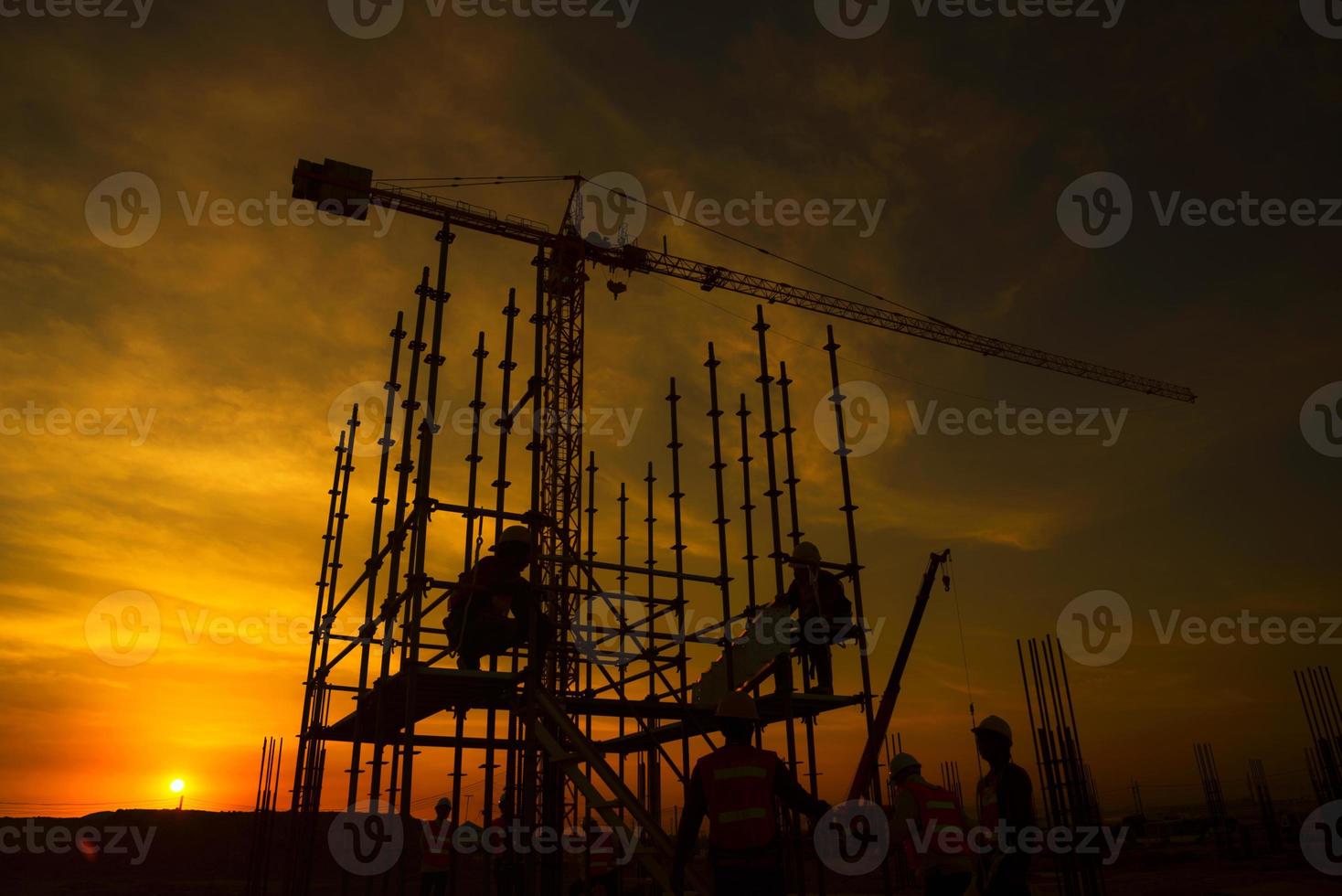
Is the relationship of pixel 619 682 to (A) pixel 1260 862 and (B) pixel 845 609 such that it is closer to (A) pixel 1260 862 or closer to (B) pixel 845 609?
(B) pixel 845 609

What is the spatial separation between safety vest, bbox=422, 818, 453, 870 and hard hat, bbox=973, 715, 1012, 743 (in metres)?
11.0

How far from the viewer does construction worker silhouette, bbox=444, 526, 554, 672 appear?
12.0 meters

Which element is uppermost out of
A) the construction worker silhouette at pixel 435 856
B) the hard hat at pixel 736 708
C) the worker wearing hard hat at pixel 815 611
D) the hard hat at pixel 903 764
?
the worker wearing hard hat at pixel 815 611

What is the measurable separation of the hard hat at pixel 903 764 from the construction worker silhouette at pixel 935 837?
69 cm

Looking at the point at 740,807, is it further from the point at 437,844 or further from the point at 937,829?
the point at 437,844

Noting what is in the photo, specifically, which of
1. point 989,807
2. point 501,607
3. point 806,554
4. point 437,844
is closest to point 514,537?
point 501,607

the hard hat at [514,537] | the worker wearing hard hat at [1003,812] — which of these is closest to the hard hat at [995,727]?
the worker wearing hard hat at [1003,812]

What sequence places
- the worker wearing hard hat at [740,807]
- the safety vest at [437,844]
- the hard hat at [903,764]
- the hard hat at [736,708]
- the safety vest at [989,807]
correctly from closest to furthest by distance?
the worker wearing hard hat at [740,807] < the hard hat at [736,708] < the safety vest at [989,807] < the hard hat at [903,764] < the safety vest at [437,844]

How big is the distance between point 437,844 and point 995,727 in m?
11.9

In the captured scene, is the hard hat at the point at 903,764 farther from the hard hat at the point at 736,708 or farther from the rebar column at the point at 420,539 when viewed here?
the rebar column at the point at 420,539

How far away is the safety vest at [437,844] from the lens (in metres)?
15.5

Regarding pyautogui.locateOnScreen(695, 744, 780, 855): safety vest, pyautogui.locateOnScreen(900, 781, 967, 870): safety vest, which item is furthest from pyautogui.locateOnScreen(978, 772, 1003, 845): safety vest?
pyautogui.locateOnScreen(695, 744, 780, 855): safety vest

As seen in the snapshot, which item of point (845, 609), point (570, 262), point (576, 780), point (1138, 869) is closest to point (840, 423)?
point (845, 609)

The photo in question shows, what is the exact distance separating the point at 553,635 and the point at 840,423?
610 cm
